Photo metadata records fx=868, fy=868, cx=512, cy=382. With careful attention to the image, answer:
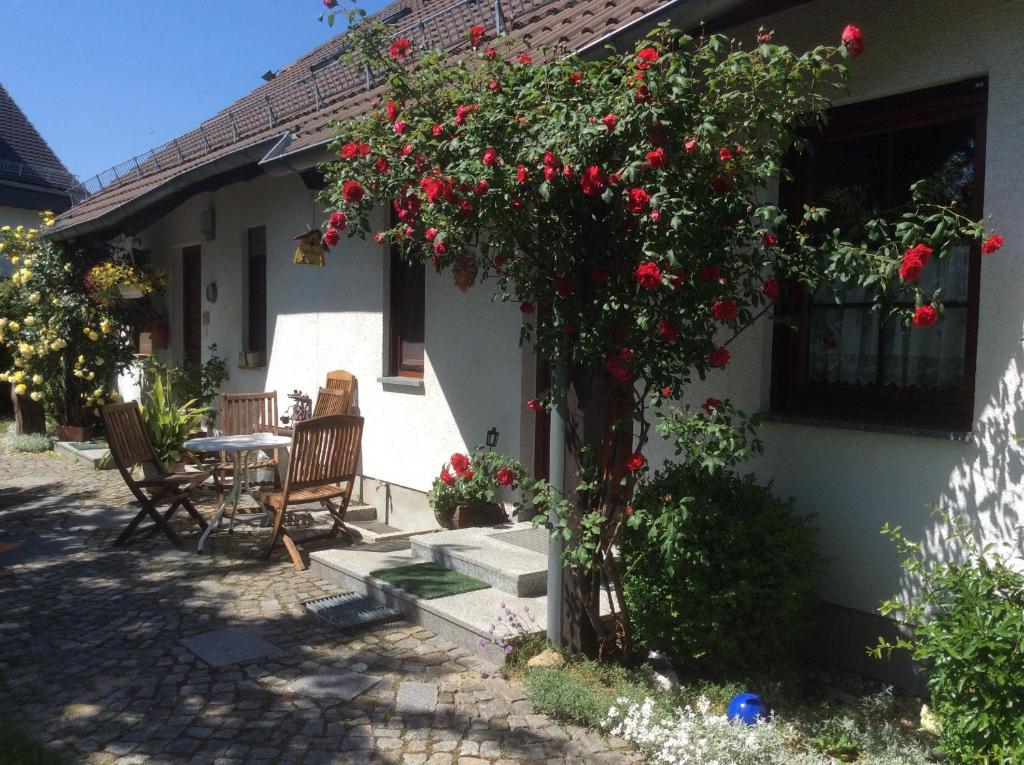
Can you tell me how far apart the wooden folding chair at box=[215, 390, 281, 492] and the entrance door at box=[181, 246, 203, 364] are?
9.22 feet

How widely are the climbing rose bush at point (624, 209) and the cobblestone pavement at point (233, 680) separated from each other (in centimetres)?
81

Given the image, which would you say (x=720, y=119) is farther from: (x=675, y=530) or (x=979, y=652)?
(x=979, y=652)

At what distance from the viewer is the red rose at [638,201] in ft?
11.0

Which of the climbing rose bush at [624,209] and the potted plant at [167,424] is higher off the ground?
the climbing rose bush at [624,209]

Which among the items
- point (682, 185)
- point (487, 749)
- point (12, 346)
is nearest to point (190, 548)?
point (487, 749)

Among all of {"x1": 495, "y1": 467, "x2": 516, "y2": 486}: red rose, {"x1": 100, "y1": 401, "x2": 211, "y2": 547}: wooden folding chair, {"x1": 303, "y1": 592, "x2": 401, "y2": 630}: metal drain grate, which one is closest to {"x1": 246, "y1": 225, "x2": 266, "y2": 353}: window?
{"x1": 100, "y1": 401, "x2": 211, "y2": 547}: wooden folding chair

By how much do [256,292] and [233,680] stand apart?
642cm

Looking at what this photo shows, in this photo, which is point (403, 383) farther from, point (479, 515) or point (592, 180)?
point (592, 180)

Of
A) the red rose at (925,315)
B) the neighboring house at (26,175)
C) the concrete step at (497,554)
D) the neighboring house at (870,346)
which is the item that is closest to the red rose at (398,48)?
the neighboring house at (870,346)

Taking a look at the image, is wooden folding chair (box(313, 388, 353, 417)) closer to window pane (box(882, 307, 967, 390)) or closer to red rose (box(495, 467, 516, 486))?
red rose (box(495, 467, 516, 486))

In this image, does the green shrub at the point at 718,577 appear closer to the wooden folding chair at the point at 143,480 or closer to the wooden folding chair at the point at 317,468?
the wooden folding chair at the point at 317,468

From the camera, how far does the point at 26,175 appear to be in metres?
19.6

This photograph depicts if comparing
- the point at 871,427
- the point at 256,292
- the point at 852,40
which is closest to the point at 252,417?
the point at 256,292

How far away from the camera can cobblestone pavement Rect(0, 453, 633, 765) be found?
357 centimetres
